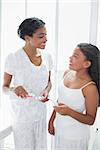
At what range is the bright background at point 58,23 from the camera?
1.84m

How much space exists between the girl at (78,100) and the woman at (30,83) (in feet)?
0.56

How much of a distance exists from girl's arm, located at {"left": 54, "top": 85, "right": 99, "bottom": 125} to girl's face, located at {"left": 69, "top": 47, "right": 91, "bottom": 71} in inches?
4.9

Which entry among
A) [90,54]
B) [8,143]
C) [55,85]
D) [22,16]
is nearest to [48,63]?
[55,85]

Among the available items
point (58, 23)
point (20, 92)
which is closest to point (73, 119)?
point (20, 92)

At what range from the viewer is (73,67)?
1.53 metres

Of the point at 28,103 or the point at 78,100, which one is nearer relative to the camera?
the point at 78,100

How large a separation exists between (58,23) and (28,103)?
2.04ft

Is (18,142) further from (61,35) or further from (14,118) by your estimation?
(61,35)

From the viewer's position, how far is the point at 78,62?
4.98 ft

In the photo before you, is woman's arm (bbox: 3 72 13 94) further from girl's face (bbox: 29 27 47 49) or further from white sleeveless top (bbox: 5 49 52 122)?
girl's face (bbox: 29 27 47 49)

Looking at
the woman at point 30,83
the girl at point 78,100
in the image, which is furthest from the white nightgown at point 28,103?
the girl at point 78,100

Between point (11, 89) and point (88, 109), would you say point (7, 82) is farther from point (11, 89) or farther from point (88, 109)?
point (88, 109)

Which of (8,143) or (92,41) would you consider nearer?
(92,41)

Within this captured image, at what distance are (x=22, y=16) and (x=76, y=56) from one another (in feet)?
2.40
